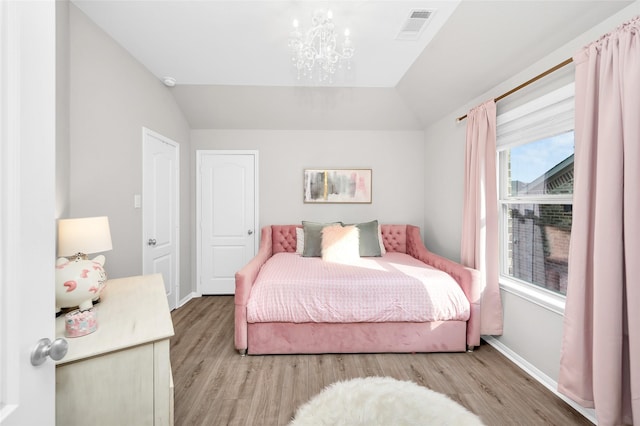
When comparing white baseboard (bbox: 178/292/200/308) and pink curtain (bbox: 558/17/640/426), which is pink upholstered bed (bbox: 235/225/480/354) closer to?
pink curtain (bbox: 558/17/640/426)

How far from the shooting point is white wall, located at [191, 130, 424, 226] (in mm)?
4039

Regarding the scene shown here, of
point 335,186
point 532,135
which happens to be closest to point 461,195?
point 532,135

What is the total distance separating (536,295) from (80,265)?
295 centimetres

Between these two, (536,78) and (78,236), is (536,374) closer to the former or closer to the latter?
(536,78)

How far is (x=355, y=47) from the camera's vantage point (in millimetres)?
2521

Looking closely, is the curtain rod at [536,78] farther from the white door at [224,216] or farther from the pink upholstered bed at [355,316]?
the white door at [224,216]

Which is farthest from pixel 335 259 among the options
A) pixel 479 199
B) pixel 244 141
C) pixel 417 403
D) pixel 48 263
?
pixel 48 263

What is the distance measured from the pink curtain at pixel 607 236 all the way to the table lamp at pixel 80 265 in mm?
2630

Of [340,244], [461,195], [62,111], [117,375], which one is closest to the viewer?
[117,375]

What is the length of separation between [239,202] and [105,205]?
1.86m

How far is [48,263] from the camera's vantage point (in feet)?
2.39

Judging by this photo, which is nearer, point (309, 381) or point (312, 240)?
point (309, 381)

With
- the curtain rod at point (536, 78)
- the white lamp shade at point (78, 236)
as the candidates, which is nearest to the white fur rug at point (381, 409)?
the white lamp shade at point (78, 236)

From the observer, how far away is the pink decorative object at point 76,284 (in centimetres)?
140
